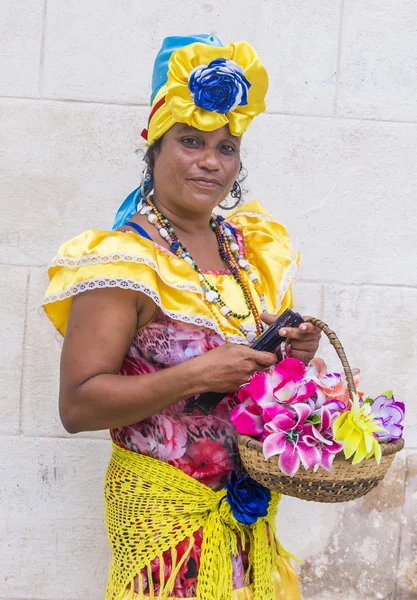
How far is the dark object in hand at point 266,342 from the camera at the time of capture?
2.13m

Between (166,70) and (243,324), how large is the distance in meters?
0.78

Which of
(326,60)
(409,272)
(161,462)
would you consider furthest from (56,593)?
(326,60)

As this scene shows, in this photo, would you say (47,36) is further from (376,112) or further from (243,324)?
(243,324)

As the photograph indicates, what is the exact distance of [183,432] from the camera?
2.21 m

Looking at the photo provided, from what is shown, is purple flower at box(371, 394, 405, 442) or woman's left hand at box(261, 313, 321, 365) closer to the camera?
purple flower at box(371, 394, 405, 442)

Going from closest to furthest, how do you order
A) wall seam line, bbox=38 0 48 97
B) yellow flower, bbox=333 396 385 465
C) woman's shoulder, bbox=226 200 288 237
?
yellow flower, bbox=333 396 385 465 < woman's shoulder, bbox=226 200 288 237 < wall seam line, bbox=38 0 48 97

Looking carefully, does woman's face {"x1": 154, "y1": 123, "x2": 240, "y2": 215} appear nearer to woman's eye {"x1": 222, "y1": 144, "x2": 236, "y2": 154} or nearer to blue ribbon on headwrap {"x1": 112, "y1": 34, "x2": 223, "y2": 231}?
woman's eye {"x1": 222, "y1": 144, "x2": 236, "y2": 154}

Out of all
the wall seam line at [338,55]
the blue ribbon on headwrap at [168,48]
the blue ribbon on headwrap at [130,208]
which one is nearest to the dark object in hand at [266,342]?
the blue ribbon on headwrap at [130,208]

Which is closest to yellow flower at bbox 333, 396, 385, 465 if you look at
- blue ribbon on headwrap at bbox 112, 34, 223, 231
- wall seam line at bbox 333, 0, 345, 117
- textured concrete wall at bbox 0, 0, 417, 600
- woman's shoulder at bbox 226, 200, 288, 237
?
woman's shoulder at bbox 226, 200, 288, 237

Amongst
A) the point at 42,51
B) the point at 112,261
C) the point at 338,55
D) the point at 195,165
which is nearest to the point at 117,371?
the point at 112,261

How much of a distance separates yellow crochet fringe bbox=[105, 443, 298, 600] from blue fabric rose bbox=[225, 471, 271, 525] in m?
0.04

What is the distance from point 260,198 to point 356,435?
176 centimetres

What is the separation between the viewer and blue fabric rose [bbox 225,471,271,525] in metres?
2.14

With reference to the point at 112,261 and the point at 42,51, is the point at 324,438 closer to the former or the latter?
the point at 112,261
